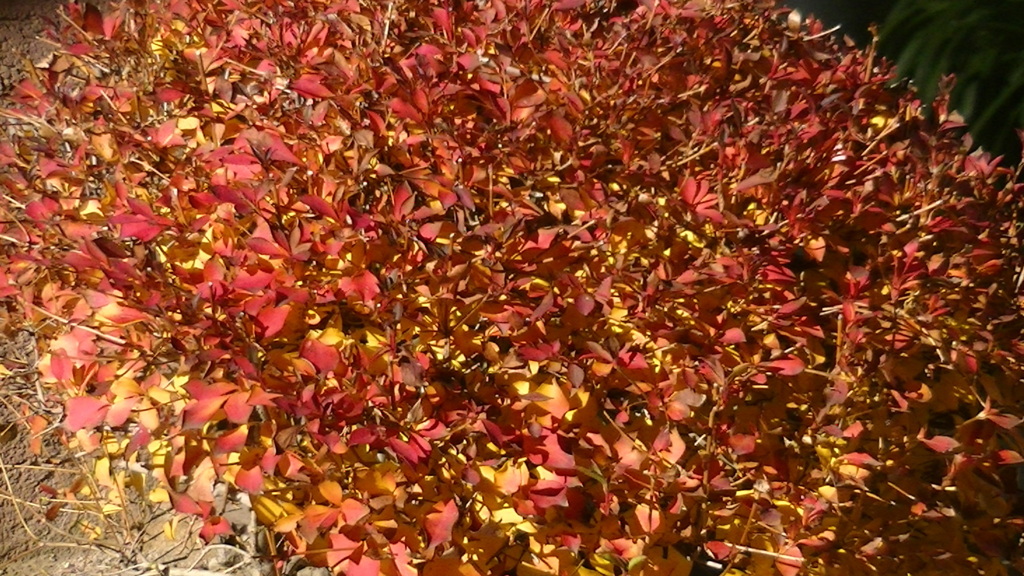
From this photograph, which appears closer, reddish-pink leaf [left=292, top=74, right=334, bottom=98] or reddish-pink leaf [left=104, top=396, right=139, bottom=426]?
reddish-pink leaf [left=104, top=396, right=139, bottom=426]

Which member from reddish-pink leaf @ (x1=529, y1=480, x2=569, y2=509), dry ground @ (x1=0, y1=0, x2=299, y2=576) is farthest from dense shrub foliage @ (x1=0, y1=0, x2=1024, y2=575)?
dry ground @ (x1=0, y1=0, x2=299, y2=576)

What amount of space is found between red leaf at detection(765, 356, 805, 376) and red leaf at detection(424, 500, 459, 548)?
15.0 inches

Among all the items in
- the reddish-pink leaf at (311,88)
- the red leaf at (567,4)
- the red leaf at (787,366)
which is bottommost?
the red leaf at (787,366)

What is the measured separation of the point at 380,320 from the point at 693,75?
1.74ft

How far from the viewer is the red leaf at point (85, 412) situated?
0.97 metres

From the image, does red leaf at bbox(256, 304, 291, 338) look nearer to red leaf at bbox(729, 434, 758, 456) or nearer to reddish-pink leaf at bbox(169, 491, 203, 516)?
reddish-pink leaf at bbox(169, 491, 203, 516)

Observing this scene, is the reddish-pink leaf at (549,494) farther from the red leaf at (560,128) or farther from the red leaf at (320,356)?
the red leaf at (560,128)

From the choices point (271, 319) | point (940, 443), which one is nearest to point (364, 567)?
point (271, 319)

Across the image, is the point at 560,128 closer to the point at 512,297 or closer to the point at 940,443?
the point at 512,297

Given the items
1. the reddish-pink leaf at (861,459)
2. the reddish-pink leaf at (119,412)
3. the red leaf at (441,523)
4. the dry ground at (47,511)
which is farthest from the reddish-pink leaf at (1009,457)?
the reddish-pink leaf at (119,412)

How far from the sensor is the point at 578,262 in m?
1.10

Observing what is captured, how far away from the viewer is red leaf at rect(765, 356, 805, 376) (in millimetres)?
1046

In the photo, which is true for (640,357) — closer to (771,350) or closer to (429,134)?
(771,350)

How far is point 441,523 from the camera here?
37.6 inches
